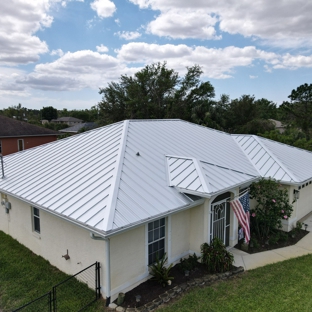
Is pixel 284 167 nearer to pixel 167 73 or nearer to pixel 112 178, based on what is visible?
pixel 112 178

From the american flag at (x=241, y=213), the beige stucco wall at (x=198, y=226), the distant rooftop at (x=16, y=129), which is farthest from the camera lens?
the distant rooftop at (x=16, y=129)

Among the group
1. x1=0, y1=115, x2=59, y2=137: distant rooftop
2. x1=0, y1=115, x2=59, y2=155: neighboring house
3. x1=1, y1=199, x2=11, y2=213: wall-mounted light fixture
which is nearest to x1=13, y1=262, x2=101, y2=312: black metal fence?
x1=1, y1=199, x2=11, y2=213: wall-mounted light fixture

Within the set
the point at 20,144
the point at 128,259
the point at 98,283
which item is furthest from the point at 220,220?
the point at 20,144

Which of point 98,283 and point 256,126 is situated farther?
point 256,126

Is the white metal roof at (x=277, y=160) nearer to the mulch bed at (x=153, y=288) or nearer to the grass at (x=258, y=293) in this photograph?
the grass at (x=258, y=293)

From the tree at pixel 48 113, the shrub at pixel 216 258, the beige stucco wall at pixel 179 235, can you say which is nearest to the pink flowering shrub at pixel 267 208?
the shrub at pixel 216 258

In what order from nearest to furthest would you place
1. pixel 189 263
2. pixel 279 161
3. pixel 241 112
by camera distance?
pixel 189 263, pixel 279 161, pixel 241 112

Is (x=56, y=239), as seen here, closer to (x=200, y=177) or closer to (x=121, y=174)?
(x=121, y=174)
